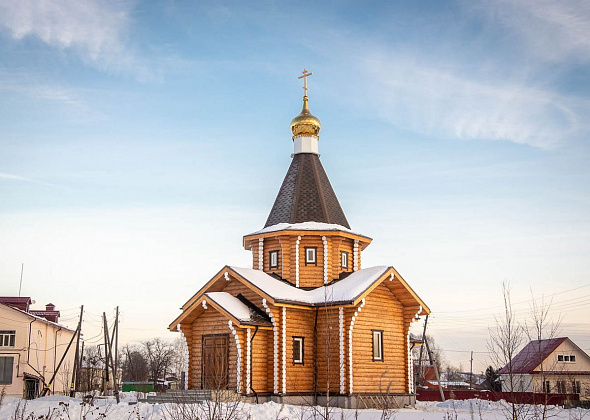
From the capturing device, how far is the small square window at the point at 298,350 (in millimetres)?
19875

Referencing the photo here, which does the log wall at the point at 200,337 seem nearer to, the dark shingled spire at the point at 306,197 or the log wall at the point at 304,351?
the log wall at the point at 304,351

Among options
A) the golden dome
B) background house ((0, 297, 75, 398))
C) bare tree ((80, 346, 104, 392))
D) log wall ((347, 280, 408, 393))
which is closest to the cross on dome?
the golden dome

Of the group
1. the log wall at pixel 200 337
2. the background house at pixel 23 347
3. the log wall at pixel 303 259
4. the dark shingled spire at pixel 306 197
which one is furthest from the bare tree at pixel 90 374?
the dark shingled spire at pixel 306 197

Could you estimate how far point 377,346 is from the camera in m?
20.8

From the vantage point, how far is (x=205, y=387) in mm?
19719

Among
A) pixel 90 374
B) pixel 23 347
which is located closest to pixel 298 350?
pixel 23 347

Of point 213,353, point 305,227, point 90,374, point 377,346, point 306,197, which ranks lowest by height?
point 90,374

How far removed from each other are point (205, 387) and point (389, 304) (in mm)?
6795

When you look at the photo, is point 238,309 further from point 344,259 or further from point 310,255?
point 344,259

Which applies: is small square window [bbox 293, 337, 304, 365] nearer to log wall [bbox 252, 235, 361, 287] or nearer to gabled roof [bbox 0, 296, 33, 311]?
log wall [bbox 252, 235, 361, 287]

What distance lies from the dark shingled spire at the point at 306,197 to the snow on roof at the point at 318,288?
94.5 inches

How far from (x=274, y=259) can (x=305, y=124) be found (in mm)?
5980

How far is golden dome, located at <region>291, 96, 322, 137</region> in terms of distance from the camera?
2517 centimetres

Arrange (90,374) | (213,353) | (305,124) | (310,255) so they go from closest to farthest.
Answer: (213,353)
(310,255)
(305,124)
(90,374)
